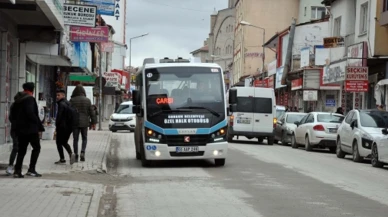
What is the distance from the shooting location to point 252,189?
12859mm

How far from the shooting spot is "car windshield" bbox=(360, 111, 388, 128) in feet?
69.5

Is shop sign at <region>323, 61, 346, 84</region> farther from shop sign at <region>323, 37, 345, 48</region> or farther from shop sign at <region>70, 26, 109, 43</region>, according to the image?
shop sign at <region>70, 26, 109, 43</region>

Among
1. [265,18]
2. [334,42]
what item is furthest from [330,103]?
[265,18]

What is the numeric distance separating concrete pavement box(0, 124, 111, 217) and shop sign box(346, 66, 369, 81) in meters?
15.4

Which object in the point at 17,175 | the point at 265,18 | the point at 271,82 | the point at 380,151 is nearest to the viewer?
the point at 17,175

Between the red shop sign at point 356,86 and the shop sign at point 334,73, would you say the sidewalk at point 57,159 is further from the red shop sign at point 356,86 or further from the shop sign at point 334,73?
the shop sign at point 334,73

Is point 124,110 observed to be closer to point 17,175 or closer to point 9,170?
point 9,170

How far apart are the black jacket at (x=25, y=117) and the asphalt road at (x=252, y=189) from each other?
2.11 metres

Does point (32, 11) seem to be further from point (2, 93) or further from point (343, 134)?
point (343, 134)

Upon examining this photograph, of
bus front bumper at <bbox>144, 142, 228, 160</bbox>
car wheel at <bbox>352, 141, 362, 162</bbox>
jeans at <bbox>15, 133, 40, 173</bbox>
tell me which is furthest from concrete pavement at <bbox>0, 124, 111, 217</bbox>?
car wheel at <bbox>352, 141, 362, 162</bbox>

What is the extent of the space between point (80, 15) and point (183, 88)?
572 cm

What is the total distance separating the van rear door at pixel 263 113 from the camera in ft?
98.2

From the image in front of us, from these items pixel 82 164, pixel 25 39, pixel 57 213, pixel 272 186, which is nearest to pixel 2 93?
pixel 25 39

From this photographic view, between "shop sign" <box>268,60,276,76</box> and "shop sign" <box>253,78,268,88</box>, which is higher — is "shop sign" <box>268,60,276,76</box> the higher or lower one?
the higher one
